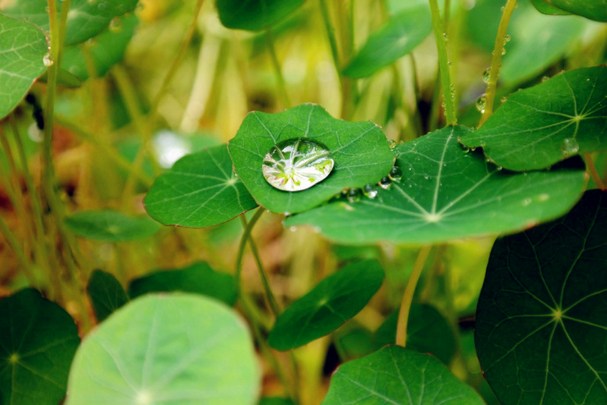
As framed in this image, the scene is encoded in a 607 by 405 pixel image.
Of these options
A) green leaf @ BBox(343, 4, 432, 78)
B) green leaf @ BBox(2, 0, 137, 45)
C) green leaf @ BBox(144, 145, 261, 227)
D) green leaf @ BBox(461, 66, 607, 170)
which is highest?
green leaf @ BBox(2, 0, 137, 45)

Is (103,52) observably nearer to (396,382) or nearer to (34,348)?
(34,348)

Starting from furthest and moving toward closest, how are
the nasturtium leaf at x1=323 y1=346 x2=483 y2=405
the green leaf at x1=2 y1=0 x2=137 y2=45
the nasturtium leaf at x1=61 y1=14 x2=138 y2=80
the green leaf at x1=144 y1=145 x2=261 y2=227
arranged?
the nasturtium leaf at x1=61 y1=14 x2=138 y2=80 → the green leaf at x1=2 y1=0 x2=137 y2=45 → the green leaf at x1=144 y1=145 x2=261 y2=227 → the nasturtium leaf at x1=323 y1=346 x2=483 y2=405

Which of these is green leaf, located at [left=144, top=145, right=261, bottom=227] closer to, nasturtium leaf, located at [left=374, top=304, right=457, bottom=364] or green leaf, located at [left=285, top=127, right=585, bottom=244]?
green leaf, located at [left=285, top=127, right=585, bottom=244]

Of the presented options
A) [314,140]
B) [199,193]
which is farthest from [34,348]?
[314,140]

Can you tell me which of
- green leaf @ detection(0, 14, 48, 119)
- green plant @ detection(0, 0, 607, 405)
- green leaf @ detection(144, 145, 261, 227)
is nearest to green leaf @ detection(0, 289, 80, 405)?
green plant @ detection(0, 0, 607, 405)

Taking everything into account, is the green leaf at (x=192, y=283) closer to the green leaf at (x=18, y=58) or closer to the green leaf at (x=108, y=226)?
the green leaf at (x=108, y=226)

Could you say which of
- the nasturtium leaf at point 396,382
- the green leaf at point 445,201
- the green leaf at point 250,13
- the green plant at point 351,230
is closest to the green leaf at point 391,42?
the green plant at point 351,230
